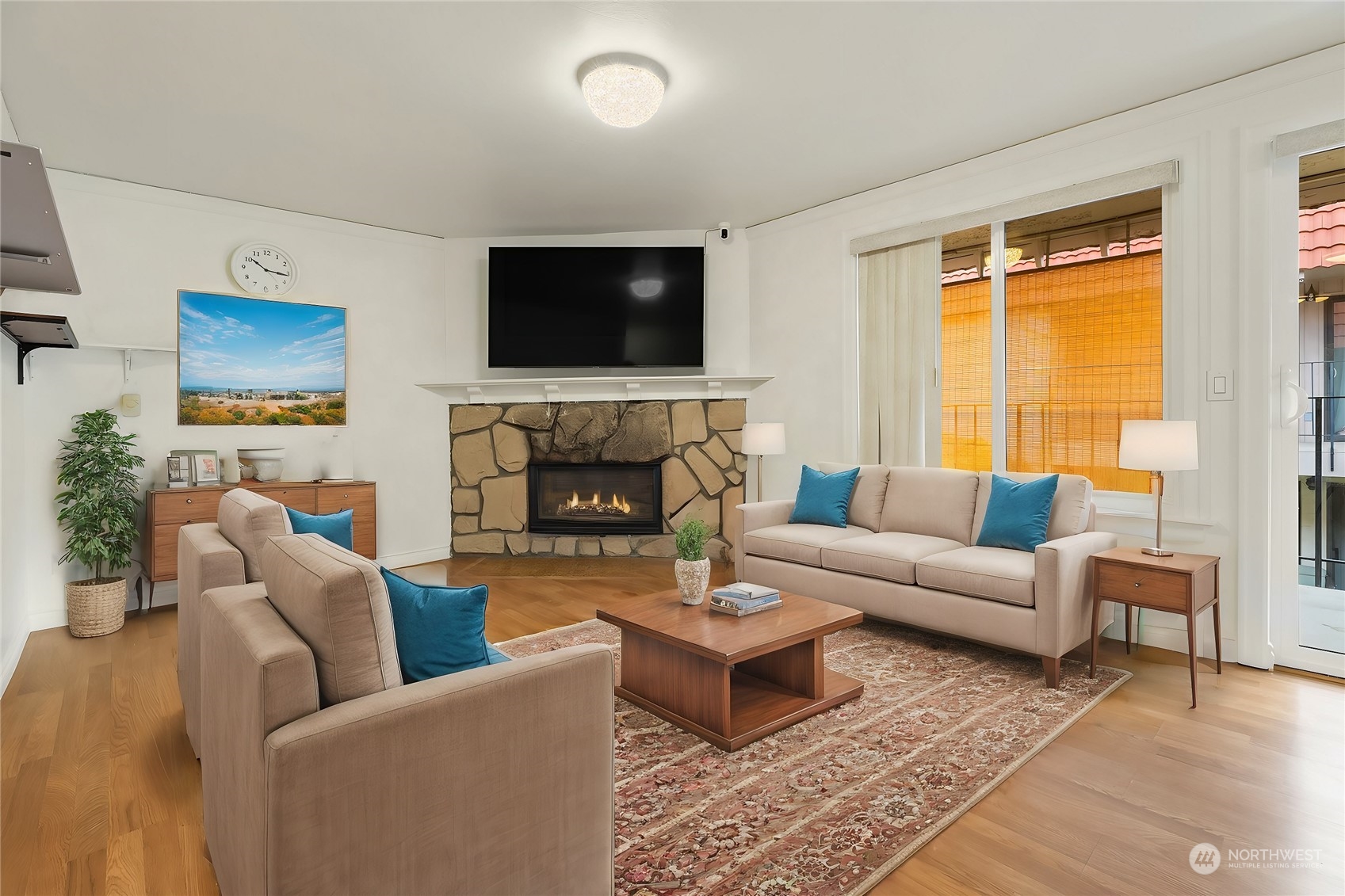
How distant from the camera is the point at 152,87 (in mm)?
3096

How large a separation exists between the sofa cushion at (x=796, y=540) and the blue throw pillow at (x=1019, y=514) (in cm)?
71

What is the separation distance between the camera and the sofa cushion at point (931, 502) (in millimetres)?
3764

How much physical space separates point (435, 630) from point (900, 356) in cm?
383

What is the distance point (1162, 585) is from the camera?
2.80 meters

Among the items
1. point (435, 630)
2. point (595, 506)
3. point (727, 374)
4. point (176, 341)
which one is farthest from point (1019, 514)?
point (176, 341)

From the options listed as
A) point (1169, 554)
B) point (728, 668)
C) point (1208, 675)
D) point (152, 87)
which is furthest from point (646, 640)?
point (152, 87)

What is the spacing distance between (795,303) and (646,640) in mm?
3252

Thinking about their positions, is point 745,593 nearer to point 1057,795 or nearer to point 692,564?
point 692,564

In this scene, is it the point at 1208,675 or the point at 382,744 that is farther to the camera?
the point at 1208,675

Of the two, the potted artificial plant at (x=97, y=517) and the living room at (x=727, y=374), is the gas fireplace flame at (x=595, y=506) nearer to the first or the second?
the living room at (x=727, y=374)

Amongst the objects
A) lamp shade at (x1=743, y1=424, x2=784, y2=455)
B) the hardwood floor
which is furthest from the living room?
lamp shade at (x1=743, y1=424, x2=784, y2=455)

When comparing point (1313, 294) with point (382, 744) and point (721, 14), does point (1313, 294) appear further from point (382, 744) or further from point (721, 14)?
point (382, 744)

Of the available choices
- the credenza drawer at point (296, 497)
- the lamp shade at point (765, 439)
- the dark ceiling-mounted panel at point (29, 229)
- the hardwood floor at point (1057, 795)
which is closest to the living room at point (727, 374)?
the hardwood floor at point (1057, 795)

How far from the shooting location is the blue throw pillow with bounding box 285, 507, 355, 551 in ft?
8.65
